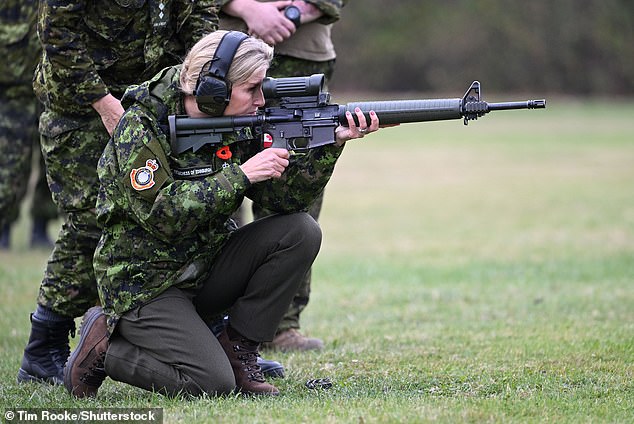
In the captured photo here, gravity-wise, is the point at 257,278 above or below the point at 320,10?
below

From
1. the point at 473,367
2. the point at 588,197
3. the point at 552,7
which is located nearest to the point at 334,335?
the point at 473,367

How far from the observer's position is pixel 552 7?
4347 cm

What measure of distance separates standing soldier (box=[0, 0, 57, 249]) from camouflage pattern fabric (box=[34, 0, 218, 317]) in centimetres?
206

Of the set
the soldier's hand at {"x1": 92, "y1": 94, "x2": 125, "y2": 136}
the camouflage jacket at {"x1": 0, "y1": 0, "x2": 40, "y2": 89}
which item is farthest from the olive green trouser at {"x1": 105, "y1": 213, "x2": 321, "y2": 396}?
the camouflage jacket at {"x1": 0, "y1": 0, "x2": 40, "y2": 89}

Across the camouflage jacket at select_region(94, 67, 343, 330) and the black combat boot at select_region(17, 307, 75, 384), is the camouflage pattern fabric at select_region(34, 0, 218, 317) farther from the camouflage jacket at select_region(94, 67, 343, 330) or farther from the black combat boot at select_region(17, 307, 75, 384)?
the camouflage jacket at select_region(94, 67, 343, 330)

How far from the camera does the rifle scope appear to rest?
14.8 feet

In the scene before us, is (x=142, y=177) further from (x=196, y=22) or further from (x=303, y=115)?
(x=196, y=22)

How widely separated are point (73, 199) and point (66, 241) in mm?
225

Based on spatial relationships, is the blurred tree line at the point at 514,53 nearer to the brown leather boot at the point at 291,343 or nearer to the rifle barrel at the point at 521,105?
the brown leather boot at the point at 291,343

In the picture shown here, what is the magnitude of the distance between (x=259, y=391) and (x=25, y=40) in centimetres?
366

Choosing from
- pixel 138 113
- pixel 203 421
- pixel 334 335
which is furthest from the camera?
pixel 334 335

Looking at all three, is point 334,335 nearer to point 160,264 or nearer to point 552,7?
point 160,264

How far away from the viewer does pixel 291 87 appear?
14.9 feet

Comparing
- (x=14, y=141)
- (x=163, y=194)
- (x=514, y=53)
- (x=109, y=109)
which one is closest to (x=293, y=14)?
(x=109, y=109)
